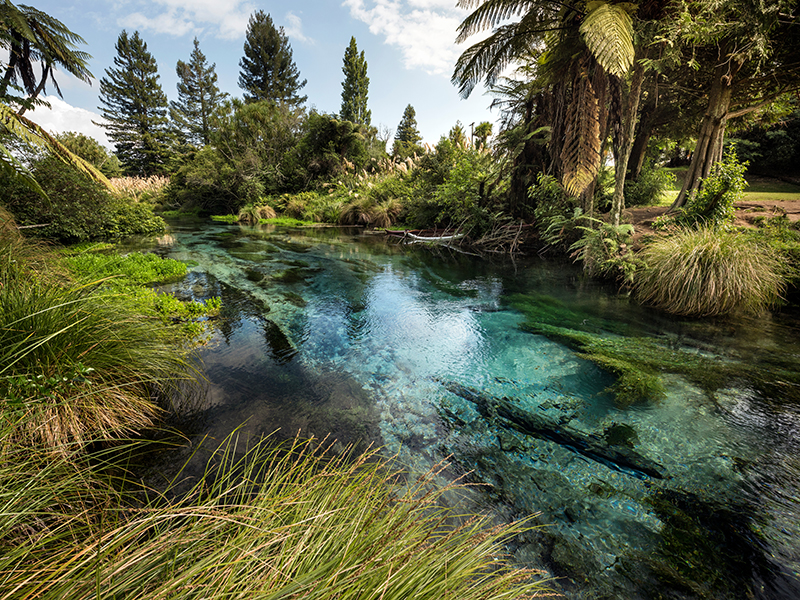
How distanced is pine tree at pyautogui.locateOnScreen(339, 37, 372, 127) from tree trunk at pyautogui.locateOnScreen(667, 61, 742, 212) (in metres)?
29.2

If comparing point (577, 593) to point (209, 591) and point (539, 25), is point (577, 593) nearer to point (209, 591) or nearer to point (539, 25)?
point (209, 591)

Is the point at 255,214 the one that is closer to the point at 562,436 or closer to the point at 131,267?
the point at 131,267

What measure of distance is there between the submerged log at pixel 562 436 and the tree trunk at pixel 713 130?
8.41 meters

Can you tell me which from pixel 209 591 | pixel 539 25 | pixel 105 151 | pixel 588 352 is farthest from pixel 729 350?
pixel 105 151

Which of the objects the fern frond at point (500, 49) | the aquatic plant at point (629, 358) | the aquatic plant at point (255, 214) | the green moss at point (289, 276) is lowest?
the aquatic plant at point (629, 358)

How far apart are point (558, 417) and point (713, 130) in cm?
1057

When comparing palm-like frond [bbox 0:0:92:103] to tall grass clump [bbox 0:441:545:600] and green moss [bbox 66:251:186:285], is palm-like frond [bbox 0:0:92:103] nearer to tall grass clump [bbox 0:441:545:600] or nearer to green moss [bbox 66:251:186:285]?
green moss [bbox 66:251:186:285]

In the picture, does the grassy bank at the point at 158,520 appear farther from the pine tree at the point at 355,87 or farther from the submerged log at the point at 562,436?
the pine tree at the point at 355,87

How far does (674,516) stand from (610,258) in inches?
217

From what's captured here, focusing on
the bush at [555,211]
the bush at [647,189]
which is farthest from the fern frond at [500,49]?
the bush at [647,189]

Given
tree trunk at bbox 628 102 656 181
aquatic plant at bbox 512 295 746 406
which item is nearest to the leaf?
aquatic plant at bbox 512 295 746 406

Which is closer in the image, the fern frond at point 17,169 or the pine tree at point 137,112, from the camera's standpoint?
the fern frond at point 17,169

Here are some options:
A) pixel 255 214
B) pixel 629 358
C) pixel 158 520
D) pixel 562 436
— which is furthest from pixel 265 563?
pixel 255 214

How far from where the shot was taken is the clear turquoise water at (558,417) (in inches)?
64.7
